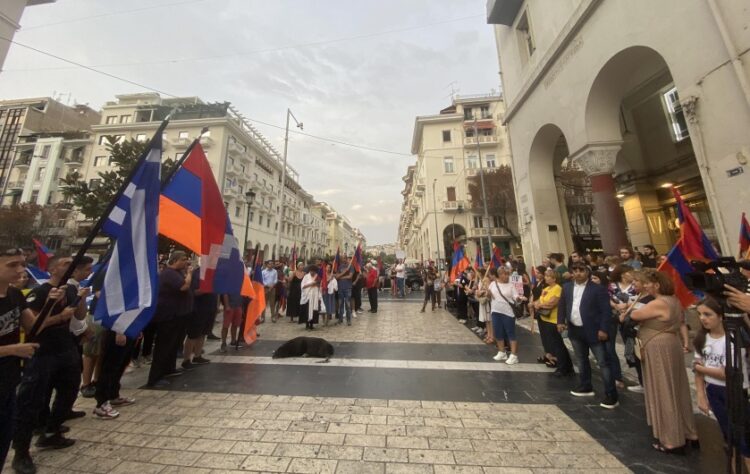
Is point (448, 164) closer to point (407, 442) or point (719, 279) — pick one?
point (719, 279)

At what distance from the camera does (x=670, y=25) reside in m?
5.93

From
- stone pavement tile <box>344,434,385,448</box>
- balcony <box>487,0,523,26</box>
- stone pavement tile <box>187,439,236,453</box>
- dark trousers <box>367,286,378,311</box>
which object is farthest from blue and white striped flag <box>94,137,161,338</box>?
balcony <box>487,0,523,26</box>

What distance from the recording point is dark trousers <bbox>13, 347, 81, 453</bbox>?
2.57m

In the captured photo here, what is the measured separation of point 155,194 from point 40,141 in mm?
49158

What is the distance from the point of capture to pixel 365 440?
9.66ft

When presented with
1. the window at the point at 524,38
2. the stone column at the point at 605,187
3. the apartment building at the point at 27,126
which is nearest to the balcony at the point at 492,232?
the window at the point at 524,38

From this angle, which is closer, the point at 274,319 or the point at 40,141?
the point at 274,319

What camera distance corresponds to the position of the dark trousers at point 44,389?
2.57 metres

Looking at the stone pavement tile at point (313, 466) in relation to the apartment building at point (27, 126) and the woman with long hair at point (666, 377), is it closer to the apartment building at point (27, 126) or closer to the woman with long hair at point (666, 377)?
the woman with long hair at point (666, 377)

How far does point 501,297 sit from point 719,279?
3.64 metres

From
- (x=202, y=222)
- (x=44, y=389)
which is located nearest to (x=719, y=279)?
(x=202, y=222)

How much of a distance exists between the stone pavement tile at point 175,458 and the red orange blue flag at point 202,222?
6.54ft

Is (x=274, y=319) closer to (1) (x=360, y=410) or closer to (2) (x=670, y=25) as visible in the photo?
(1) (x=360, y=410)

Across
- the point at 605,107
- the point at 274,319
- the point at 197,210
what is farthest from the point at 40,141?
the point at 605,107
